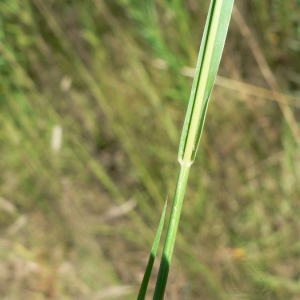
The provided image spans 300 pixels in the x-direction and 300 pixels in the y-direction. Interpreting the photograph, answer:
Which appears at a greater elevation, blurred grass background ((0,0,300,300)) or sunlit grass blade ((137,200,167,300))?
blurred grass background ((0,0,300,300))

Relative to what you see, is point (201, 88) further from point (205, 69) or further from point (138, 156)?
point (138, 156)

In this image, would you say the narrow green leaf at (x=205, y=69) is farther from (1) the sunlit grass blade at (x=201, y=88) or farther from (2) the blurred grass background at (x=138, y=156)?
(2) the blurred grass background at (x=138, y=156)

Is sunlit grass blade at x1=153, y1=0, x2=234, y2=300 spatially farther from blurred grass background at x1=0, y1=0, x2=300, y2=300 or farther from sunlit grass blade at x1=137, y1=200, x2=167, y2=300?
blurred grass background at x1=0, y1=0, x2=300, y2=300

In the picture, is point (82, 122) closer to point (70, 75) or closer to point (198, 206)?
point (70, 75)

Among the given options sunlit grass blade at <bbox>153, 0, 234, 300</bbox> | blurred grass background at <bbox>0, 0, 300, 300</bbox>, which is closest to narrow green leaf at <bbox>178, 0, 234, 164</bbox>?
sunlit grass blade at <bbox>153, 0, 234, 300</bbox>

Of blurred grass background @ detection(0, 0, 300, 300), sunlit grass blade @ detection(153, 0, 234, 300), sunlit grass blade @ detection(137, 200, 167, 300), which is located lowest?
sunlit grass blade @ detection(137, 200, 167, 300)

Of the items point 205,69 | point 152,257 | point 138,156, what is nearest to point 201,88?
point 205,69

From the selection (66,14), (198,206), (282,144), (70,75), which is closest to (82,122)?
(70,75)
